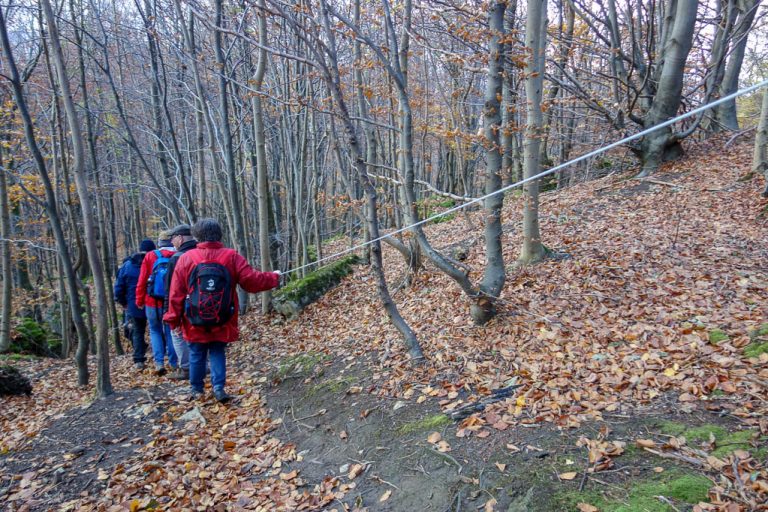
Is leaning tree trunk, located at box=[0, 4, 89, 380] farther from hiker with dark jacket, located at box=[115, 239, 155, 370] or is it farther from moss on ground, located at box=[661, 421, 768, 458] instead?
moss on ground, located at box=[661, 421, 768, 458]

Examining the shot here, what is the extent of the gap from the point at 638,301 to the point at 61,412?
6513mm

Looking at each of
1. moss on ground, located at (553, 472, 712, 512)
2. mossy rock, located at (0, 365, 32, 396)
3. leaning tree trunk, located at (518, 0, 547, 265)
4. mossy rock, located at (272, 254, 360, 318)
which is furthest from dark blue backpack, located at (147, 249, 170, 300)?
moss on ground, located at (553, 472, 712, 512)

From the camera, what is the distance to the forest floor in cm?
273

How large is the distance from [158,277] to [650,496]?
5818 millimetres

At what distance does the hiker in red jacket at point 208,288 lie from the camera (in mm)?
4520

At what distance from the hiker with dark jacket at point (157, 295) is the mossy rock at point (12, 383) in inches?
71.2

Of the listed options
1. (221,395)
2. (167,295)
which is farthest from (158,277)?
(221,395)

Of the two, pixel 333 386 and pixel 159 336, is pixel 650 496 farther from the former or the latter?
pixel 159 336

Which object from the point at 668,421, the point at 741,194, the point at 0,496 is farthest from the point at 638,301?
the point at 0,496

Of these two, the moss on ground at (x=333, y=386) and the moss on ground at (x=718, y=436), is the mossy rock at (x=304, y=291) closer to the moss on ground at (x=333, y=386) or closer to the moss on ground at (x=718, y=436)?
the moss on ground at (x=333, y=386)

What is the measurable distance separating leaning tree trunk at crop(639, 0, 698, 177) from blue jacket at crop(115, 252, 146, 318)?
9917 millimetres

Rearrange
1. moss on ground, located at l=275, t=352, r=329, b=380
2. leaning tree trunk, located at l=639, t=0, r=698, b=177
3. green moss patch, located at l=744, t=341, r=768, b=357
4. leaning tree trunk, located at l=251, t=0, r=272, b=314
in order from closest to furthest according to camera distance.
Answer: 1. green moss patch, located at l=744, t=341, r=768, b=357
2. moss on ground, located at l=275, t=352, r=329, b=380
3. leaning tree trunk, located at l=251, t=0, r=272, b=314
4. leaning tree trunk, located at l=639, t=0, r=698, b=177

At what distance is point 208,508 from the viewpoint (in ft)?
10.5

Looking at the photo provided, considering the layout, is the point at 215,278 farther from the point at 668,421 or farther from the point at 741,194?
the point at 741,194
